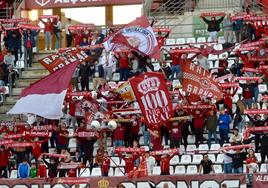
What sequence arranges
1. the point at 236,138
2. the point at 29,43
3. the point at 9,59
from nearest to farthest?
the point at 236,138 < the point at 9,59 < the point at 29,43

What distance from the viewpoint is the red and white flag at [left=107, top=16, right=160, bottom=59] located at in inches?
1763

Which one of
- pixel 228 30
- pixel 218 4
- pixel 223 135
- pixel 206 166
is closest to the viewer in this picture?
pixel 206 166

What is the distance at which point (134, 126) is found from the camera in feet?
143

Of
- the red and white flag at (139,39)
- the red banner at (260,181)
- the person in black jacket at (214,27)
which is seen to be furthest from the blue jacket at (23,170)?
the person in black jacket at (214,27)

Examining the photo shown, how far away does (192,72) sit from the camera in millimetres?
42406

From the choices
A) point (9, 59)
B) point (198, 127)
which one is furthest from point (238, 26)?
point (9, 59)

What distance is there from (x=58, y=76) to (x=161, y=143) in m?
5.92

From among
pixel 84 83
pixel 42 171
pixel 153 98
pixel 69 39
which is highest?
pixel 69 39

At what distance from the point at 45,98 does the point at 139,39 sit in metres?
8.55

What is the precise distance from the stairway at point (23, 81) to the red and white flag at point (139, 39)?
20.3 ft

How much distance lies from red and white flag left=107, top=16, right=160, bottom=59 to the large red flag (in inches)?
113

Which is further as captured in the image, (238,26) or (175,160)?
(238,26)

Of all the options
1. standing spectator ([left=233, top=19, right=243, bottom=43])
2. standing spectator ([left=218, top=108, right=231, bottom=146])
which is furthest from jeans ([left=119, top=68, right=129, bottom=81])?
standing spectator ([left=218, top=108, right=231, bottom=146])

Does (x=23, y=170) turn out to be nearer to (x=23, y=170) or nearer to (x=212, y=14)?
(x=23, y=170)
